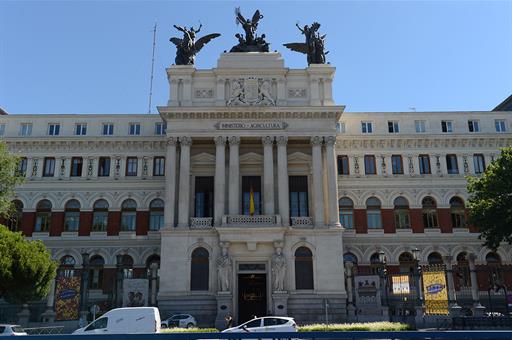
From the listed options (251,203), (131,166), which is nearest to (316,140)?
(251,203)

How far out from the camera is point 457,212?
4628 cm

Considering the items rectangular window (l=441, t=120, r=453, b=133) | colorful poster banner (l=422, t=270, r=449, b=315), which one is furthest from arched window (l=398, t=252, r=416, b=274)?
colorful poster banner (l=422, t=270, r=449, b=315)

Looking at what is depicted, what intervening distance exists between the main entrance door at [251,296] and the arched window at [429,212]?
16.6m

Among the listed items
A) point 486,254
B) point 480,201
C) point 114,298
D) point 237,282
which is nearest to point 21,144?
point 114,298

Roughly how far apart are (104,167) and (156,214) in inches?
269

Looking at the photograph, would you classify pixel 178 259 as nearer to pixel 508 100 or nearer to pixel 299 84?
pixel 299 84

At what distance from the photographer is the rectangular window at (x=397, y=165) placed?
47.1 metres

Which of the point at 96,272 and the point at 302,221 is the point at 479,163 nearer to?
the point at 302,221

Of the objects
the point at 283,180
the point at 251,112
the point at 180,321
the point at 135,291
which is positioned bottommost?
the point at 180,321

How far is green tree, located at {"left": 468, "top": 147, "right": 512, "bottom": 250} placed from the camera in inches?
1495

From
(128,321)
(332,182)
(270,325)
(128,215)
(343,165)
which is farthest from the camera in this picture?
(343,165)

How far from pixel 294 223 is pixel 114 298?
15552 millimetres

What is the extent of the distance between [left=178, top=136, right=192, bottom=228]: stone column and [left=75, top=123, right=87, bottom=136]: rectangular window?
1183 centimetres

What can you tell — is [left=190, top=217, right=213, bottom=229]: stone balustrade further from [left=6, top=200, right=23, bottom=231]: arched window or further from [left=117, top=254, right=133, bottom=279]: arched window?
[left=6, top=200, right=23, bottom=231]: arched window
